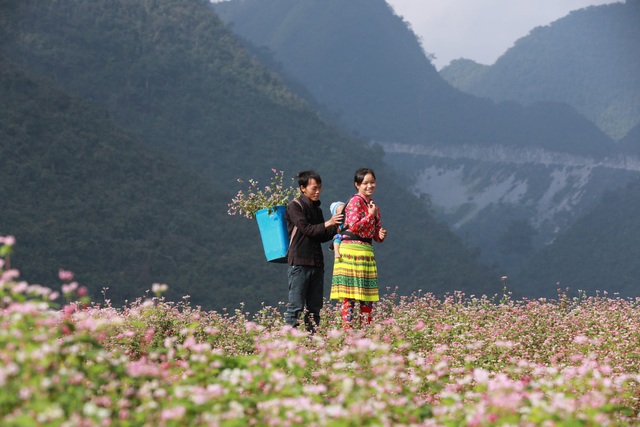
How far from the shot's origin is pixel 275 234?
9.09m

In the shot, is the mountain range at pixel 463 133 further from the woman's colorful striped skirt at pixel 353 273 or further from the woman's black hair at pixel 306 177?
the woman's black hair at pixel 306 177

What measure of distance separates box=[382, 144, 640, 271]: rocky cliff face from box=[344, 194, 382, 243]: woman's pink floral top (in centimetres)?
10461

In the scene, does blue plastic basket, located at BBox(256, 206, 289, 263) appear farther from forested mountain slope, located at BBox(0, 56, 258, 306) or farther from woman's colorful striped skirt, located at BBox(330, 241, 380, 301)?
forested mountain slope, located at BBox(0, 56, 258, 306)

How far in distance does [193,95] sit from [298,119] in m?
11.8

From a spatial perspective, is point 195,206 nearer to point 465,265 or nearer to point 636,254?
point 465,265

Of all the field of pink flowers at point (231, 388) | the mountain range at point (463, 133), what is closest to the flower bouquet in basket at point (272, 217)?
the field of pink flowers at point (231, 388)

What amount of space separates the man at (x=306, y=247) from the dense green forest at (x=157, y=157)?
32.3m

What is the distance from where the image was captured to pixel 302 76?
578 feet

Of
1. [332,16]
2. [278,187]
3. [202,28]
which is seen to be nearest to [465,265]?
[202,28]

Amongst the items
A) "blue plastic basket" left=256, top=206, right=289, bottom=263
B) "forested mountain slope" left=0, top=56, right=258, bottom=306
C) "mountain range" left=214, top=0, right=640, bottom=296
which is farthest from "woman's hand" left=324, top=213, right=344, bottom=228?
"mountain range" left=214, top=0, right=640, bottom=296

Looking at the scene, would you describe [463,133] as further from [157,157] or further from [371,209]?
[371,209]

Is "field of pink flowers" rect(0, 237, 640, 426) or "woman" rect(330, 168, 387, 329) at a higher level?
"woman" rect(330, 168, 387, 329)

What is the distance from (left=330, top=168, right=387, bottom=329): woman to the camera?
864 centimetres

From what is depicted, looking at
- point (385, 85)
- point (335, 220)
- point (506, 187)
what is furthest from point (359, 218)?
point (385, 85)
